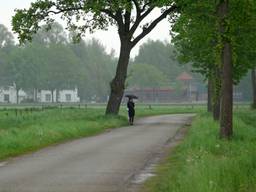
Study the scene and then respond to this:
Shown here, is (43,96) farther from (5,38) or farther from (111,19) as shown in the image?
(111,19)

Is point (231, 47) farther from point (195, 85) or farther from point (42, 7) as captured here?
point (195, 85)

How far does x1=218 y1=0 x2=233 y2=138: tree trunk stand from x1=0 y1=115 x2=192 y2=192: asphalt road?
7.89 ft

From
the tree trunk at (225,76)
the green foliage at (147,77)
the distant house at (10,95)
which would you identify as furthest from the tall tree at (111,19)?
the distant house at (10,95)

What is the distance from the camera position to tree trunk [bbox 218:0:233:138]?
769 inches

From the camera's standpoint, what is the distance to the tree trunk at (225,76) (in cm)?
1953

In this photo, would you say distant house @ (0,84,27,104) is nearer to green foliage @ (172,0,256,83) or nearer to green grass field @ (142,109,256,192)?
green foliage @ (172,0,256,83)

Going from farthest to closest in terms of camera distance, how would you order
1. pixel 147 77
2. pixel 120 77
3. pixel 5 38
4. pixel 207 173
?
1. pixel 5 38
2. pixel 147 77
3. pixel 120 77
4. pixel 207 173

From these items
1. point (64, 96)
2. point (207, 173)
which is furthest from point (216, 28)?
point (64, 96)

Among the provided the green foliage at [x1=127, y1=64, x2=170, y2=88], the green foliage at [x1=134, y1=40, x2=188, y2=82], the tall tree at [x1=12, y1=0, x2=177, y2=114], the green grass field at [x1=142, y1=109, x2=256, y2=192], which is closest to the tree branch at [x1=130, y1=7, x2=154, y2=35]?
the tall tree at [x1=12, y1=0, x2=177, y2=114]

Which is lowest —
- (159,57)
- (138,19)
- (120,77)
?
(120,77)

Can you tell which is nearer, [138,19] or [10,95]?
[138,19]

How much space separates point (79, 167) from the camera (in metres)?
14.7

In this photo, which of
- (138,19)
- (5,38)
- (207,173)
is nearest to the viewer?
(207,173)

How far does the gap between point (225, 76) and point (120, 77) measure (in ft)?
61.2
